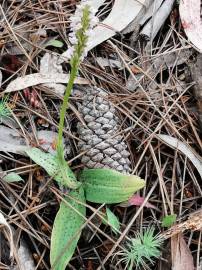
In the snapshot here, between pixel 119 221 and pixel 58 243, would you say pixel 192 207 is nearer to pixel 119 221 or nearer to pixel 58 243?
pixel 119 221

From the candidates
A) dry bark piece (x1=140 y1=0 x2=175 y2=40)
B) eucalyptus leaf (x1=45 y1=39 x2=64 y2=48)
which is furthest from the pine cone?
dry bark piece (x1=140 y1=0 x2=175 y2=40)

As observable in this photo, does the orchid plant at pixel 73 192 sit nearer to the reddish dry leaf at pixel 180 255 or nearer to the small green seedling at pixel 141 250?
the small green seedling at pixel 141 250

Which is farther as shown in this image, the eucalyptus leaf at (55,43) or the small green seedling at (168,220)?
the eucalyptus leaf at (55,43)

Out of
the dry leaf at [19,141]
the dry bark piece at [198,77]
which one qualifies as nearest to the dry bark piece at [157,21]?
the dry bark piece at [198,77]

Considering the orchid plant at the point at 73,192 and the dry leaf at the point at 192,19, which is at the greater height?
the dry leaf at the point at 192,19

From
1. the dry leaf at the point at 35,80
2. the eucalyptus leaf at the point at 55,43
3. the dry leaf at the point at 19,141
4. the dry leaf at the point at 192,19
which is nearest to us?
the dry leaf at the point at 19,141

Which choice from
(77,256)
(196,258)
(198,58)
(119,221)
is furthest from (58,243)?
(198,58)
